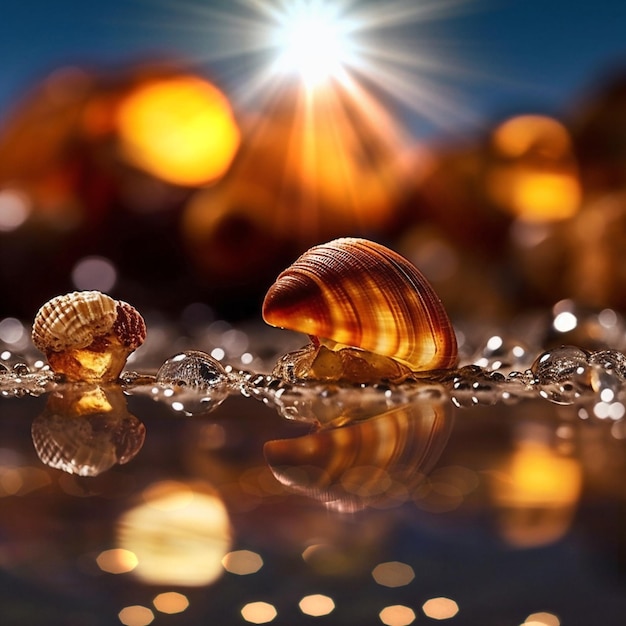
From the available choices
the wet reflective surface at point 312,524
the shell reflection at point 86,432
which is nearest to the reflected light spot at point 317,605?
the wet reflective surface at point 312,524

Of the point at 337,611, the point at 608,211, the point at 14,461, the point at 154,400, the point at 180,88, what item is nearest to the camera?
the point at 337,611

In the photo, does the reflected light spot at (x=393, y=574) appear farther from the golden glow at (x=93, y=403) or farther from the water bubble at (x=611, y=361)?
the water bubble at (x=611, y=361)

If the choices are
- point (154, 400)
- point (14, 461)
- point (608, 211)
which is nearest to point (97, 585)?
point (14, 461)

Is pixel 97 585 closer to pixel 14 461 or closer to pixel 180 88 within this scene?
pixel 14 461

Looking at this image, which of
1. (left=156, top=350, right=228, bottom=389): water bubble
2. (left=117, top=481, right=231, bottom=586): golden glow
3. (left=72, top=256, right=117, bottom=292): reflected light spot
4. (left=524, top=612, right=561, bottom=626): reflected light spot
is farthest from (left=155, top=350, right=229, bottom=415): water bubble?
(left=72, top=256, right=117, bottom=292): reflected light spot

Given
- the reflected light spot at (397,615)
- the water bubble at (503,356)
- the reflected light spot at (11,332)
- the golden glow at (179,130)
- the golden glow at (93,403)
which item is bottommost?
the reflected light spot at (397,615)

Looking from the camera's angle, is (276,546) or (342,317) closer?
(276,546)

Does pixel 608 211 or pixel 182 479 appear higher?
pixel 608 211
